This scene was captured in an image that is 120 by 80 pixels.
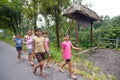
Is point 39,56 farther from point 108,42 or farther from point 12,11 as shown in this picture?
point 12,11

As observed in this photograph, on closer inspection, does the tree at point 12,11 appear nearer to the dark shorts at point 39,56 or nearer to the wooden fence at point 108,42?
the wooden fence at point 108,42

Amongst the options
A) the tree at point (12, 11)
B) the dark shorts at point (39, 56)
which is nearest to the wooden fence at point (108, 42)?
the tree at point (12, 11)

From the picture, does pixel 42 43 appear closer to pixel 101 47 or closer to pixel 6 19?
pixel 101 47

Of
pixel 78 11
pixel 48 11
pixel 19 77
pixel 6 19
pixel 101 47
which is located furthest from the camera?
pixel 6 19

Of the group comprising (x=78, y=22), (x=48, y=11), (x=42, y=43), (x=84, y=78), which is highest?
(x=48, y=11)

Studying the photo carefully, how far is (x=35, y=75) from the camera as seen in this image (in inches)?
270

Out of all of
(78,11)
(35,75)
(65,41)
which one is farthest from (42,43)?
(78,11)

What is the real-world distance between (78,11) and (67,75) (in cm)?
564

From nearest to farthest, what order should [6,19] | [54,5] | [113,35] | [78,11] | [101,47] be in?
1. [78,11]
2. [54,5]
3. [101,47]
4. [113,35]
5. [6,19]

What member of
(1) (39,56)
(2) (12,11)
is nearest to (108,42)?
(2) (12,11)

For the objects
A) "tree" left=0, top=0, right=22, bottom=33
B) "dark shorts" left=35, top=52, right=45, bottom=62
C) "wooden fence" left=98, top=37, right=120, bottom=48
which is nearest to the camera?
"dark shorts" left=35, top=52, right=45, bottom=62

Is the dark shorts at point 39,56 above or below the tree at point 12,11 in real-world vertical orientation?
below

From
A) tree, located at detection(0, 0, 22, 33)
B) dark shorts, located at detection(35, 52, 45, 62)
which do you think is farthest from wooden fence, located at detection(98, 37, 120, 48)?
dark shorts, located at detection(35, 52, 45, 62)

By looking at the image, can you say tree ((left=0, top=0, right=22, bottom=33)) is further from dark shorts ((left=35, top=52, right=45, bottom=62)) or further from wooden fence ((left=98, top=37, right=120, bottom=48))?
dark shorts ((left=35, top=52, right=45, bottom=62))
